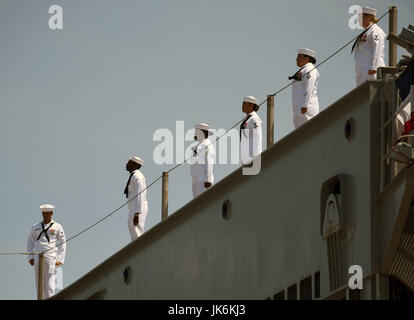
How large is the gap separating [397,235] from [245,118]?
5.93 metres

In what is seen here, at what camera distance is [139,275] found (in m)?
19.0

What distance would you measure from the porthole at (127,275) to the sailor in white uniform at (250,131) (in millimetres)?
3382

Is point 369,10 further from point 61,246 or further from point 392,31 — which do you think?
point 61,246

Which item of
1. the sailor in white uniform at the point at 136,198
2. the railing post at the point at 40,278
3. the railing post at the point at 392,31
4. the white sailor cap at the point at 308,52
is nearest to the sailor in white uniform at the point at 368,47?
the white sailor cap at the point at 308,52

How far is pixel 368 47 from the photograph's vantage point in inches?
612

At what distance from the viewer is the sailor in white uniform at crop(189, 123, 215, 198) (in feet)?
62.7

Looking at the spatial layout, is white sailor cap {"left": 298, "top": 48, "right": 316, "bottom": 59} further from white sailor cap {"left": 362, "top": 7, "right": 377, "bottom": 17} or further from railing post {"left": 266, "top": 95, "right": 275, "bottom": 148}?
railing post {"left": 266, "top": 95, "right": 275, "bottom": 148}

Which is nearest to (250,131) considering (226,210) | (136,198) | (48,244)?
(226,210)

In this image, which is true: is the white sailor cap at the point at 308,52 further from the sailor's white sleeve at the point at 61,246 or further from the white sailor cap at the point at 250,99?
the sailor's white sleeve at the point at 61,246

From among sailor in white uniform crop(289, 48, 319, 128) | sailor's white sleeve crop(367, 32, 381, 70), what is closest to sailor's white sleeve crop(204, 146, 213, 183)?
sailor in white uniform crop(289, 48, 319, 128)

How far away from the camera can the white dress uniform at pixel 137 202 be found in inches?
810
